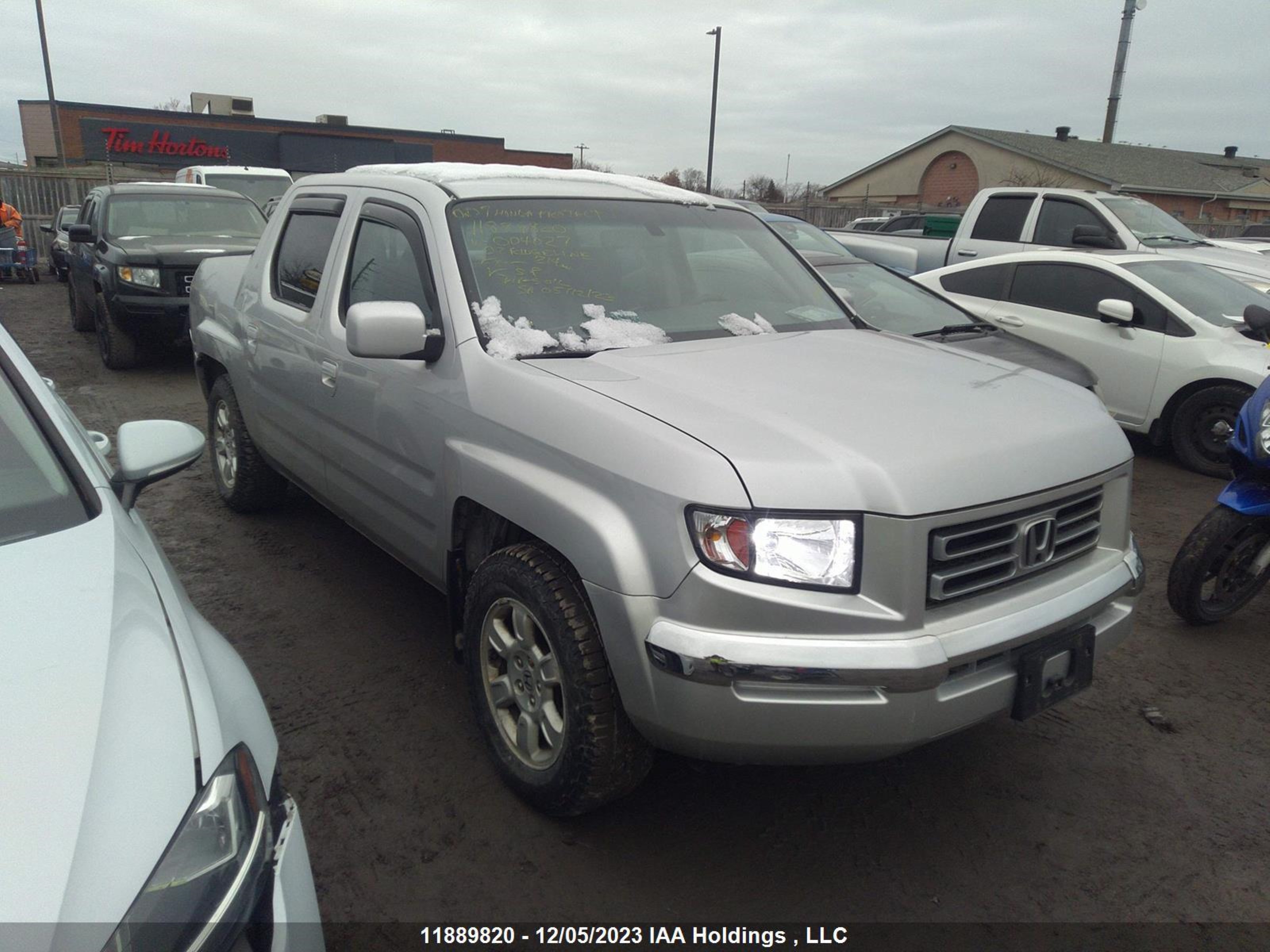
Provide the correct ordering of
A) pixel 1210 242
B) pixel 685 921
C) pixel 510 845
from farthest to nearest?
pixel 1210 242 → pixel 510 845 → pixel 685 921

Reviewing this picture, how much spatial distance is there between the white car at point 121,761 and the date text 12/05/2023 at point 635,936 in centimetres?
79

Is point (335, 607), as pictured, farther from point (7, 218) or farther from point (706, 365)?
point (7, 218)

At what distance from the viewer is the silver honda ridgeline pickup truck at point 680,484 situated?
7.14 feet

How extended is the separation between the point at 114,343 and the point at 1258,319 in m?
9.42

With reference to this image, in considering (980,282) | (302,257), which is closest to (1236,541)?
(302,257)

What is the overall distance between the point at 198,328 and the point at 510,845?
3969 millimetres

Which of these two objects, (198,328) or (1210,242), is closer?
(198,328)

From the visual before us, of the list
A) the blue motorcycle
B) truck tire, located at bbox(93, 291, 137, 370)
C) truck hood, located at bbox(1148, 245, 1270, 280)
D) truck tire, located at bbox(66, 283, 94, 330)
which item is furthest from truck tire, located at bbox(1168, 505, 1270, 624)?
truck tire, located at bbox(66, 283, 94, 330)

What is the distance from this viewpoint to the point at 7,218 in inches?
686

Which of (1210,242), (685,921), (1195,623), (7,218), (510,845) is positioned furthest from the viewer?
(7,218)

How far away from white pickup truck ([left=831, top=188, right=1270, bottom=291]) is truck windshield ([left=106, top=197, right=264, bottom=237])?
22.2ft

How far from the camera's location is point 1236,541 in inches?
157

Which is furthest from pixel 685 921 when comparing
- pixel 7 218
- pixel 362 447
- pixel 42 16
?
pixel 42 16

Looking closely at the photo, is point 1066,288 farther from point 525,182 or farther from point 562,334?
point 562,334
